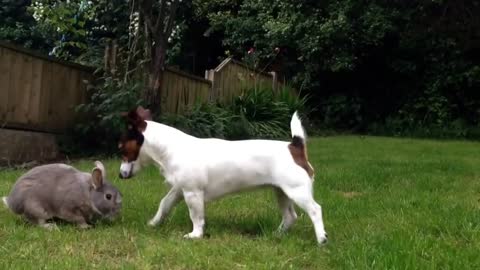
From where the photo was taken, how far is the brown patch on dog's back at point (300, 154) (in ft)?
14.3

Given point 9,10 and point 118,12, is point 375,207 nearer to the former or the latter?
point 118,12

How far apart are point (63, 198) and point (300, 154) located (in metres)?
1.67

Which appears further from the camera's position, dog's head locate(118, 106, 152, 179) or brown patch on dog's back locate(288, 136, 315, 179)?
dog's head locate(118, 106, 152, 179)

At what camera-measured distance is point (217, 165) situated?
14.7 feet

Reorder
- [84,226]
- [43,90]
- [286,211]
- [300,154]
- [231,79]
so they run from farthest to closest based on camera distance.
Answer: [231,79], [43,90], [286,211], [84,226], [300,154]

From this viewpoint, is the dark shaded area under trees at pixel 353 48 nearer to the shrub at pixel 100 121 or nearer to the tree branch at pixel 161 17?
the tree branch at pixel 161 17

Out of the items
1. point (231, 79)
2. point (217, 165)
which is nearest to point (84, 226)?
point (217, 165)

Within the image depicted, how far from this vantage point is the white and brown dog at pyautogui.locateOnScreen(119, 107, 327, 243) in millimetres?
4312

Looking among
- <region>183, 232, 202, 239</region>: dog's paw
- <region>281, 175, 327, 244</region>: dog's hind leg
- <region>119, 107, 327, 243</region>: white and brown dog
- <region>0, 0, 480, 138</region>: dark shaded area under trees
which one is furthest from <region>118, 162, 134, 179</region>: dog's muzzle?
<region>0, 0, 480, 138</region>: dark shaded area under trees

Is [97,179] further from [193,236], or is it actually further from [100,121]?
[100,121]

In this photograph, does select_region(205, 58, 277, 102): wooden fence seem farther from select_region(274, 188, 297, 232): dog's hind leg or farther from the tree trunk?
select_region(274, 188, 297, 232): dog's hind leg

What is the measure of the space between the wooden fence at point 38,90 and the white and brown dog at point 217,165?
4.31m

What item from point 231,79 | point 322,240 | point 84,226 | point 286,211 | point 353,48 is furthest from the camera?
point 353,48

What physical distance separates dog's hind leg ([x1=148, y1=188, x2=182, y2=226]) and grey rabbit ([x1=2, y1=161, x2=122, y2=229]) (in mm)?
308
